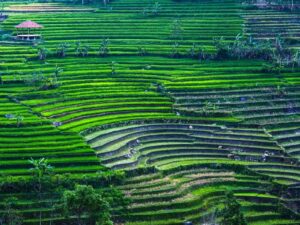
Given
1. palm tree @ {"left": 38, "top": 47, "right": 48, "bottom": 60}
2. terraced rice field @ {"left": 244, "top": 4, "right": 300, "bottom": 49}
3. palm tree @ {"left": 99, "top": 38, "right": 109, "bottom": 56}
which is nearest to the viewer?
palm tree @ {"left": 38, "top": 47, "right": 48, "bottom": 60}

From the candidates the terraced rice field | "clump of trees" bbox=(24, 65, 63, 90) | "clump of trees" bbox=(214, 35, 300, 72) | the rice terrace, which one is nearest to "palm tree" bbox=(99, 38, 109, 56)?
the rice terrace

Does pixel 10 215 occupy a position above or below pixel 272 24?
below

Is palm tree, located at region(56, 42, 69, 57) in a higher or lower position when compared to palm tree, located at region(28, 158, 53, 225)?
higher

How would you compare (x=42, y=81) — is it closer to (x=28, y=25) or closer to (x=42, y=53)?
(x=42, y=53)

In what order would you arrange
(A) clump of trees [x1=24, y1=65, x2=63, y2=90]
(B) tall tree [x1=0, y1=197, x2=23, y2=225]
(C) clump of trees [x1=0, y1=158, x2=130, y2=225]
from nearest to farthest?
(C) clump of trees [x1=0, y1=158, x2=130, y2=225] → (B) tall tree [x1=0, y1=197, x2=23, y2=225] → (A) clump of trees [x1=24, y1=65, x2=63, y2=90]

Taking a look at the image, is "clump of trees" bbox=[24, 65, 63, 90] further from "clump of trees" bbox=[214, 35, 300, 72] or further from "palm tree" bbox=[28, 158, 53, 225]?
"clump of trees" bbox=[214, 35, 300, 72]

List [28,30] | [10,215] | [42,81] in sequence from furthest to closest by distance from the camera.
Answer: [28,30] → [42,81] → [10,215]

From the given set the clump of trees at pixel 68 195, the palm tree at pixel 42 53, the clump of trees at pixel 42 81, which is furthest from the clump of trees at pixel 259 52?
the clump of trees at pixel 68 195

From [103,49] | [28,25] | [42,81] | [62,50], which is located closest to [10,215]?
[42,81]
